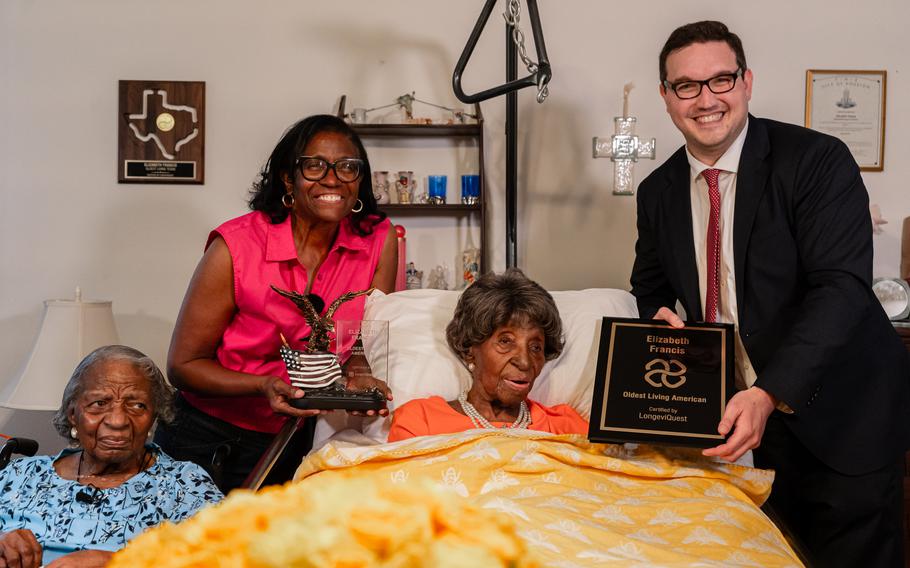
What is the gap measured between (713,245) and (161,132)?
2.54 metres

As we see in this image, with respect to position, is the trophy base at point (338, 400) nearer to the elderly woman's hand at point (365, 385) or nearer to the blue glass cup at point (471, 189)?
the elderly woman's hand at point (365, 385)

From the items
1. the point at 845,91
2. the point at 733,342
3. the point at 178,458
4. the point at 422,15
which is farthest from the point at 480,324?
the point at 845,91

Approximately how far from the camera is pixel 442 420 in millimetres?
2146

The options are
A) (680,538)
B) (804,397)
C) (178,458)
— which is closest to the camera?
(680,538)

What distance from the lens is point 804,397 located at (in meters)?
1.81

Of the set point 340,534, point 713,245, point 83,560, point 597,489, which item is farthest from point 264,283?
point 340,534

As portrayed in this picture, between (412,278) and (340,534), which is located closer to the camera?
(340,534)

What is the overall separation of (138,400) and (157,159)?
193cm

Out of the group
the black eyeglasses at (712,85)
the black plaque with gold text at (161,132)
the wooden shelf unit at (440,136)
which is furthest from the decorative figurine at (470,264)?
the black eyeglasses at (712,85)

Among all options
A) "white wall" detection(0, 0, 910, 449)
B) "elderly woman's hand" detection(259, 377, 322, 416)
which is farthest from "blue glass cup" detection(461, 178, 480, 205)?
"elderly woman's hand" detection(259, 377, 322, 416)

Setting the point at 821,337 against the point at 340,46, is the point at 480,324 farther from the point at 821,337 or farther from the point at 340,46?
the point at 340,46

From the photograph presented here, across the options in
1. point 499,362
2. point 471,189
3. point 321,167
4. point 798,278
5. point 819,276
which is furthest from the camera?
point 471,189

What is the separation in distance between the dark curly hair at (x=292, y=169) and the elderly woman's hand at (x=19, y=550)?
997mm

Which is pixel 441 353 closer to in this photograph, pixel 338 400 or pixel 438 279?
pixel 338 400
